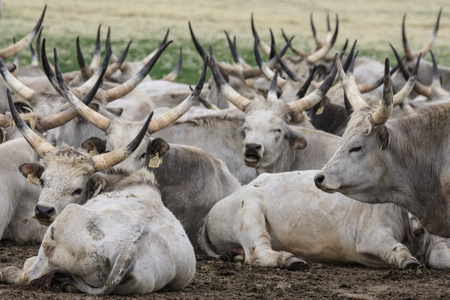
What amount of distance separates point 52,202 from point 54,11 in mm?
40859

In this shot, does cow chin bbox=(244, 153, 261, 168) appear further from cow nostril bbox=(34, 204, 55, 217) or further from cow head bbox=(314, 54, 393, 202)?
cow nostril bbox=(34, 204, 55, 217)

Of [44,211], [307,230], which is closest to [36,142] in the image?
[44,211]

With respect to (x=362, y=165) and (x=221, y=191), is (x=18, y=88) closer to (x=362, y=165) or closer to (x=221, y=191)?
(x=221, y=191)

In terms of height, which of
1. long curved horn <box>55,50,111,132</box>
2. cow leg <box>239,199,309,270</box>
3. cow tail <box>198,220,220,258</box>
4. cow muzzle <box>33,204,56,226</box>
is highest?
long curved horn <box>55,50,111,132</box>

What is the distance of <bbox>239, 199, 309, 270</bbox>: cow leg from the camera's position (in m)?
7.73

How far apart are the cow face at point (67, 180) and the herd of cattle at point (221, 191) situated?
11 millimetres

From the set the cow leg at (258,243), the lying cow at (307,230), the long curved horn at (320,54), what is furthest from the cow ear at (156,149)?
the long curved horn at (320,54)

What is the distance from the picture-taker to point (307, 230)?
8305mm

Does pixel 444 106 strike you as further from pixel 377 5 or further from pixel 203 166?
pixel 377 5

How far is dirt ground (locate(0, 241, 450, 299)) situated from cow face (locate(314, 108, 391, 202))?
704mm

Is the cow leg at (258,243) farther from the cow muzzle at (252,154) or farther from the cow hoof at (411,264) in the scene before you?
the cow muzzle at (252,154)

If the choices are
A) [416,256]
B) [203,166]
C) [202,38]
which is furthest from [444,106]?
[202,38]

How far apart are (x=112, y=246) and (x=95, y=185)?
1.38m

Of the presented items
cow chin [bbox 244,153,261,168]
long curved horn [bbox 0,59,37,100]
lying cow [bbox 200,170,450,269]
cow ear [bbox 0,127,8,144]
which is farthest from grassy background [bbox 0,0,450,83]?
lying cow [bbox 200,170,450,269]
